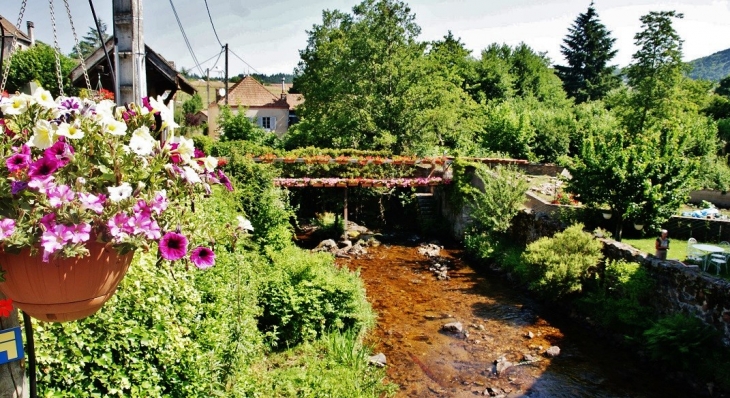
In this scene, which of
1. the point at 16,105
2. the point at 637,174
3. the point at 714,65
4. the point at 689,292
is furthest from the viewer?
the point at 714,65

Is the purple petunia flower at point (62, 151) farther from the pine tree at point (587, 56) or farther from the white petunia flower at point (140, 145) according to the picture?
the pine tree at point (587, 56)

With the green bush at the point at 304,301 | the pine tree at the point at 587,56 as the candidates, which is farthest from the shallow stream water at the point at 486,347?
the pine tree at the point at 587,56

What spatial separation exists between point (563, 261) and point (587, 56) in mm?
38388

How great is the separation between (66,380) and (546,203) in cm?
1270

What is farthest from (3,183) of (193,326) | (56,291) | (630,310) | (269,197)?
(630,310)

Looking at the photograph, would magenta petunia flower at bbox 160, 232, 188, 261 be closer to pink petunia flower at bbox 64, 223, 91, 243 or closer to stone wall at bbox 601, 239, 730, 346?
pink petunia flower at bbox 64, 223, 91, 243

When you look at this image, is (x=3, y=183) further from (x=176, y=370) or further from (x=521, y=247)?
(x=521, y=247)

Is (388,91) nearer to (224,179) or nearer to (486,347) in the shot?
(486,347)

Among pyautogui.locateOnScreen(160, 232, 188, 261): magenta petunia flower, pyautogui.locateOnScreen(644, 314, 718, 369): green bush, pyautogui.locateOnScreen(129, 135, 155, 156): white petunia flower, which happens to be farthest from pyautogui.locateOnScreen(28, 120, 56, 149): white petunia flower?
pyautogui.locateOnScreen(644, 314, 718, 369): green bush

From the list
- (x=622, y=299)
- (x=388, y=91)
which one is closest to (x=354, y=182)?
(x=388, y=91)

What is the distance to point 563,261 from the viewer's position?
10305 millimetres

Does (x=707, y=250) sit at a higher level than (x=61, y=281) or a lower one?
lower

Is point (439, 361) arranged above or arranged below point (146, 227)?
below

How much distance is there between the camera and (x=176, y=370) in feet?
13.0
